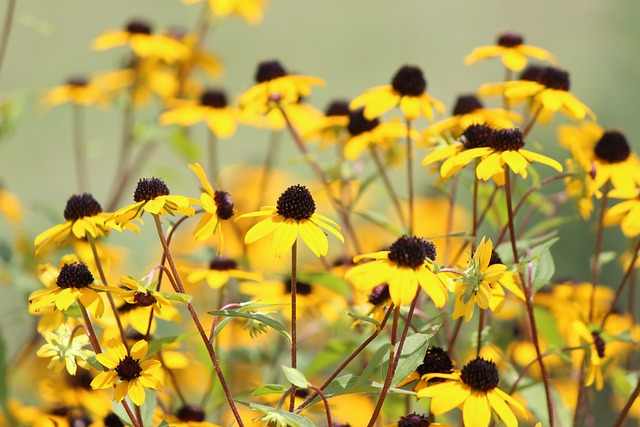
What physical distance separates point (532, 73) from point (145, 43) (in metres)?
0.72

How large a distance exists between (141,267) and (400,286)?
166cm

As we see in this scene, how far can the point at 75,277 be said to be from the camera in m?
0.79

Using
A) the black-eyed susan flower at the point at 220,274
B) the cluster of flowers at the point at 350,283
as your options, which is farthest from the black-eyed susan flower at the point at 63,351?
the black-eyed susan flower at the point at 220,274

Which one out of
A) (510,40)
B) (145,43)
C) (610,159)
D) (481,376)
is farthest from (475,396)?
(145,43)

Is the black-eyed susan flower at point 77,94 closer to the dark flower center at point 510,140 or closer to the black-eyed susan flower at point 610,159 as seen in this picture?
the black-eyed susan flower at point 610,159

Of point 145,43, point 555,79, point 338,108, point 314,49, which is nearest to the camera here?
point 555,79

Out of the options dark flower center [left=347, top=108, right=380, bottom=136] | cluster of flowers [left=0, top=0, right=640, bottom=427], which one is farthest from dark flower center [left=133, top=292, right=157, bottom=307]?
dark flower center [left=347, top=108, right=380, bottom=136]

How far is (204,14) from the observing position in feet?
6.01

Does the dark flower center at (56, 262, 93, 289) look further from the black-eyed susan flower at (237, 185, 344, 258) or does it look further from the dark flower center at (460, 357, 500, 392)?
the dark flower center at (460, 357, 500, 392)

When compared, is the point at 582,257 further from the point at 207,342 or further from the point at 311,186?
the point at 207,342

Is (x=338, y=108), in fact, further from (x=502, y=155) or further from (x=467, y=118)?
(x=502, y=155)

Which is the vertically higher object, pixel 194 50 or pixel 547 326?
pixel 194 50

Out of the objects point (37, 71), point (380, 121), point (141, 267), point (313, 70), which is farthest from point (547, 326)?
point (37, 71)

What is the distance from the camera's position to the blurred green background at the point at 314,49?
107 inches
